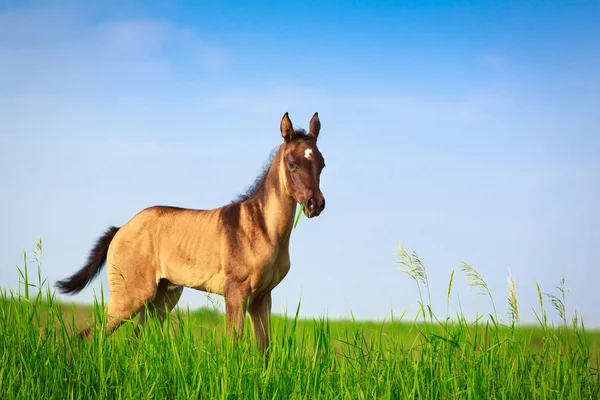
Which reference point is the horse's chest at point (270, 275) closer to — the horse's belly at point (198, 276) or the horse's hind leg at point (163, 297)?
the horse's belly at point (198, 276)

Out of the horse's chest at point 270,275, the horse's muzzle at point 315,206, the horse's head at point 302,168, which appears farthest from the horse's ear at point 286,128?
the horse's chest at point 270,275

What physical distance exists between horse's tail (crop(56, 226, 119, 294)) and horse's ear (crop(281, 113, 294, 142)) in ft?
9.58

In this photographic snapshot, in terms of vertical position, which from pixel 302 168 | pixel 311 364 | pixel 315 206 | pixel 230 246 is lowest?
pixel 311 364

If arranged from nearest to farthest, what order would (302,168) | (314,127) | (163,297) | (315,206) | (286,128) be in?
(315,206) → (302,168) → (286,128) → (314,127) → (163,297)

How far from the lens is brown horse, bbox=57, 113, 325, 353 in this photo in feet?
22.5

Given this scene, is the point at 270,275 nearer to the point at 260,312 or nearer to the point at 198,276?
the point at 260,312

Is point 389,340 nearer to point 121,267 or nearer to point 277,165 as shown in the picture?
point 277,165

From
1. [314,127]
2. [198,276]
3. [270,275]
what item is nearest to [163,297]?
[198,276]

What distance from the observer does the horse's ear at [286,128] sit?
6895 mm

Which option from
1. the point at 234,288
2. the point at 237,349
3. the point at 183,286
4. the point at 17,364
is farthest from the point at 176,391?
the point at 183,286

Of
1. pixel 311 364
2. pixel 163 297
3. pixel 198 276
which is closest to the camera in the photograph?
pixel 311 364

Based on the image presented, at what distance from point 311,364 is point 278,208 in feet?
7.24

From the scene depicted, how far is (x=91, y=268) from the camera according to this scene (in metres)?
8.52

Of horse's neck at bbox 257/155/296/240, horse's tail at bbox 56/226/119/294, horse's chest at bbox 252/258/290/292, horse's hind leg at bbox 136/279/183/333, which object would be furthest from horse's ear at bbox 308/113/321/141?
horse's tail at bbox 56/226/119/294
